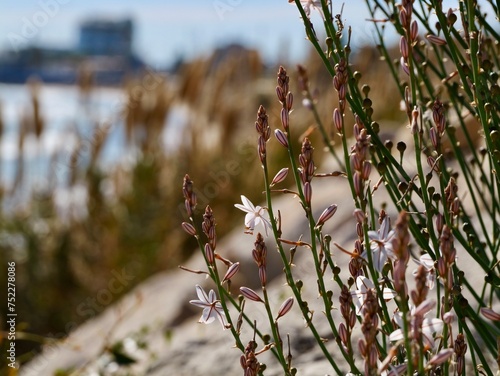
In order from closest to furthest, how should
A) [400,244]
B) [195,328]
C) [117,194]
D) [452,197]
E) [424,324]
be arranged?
[400,244] → [424,324] → [452,197] → [195,328] → [117,194]

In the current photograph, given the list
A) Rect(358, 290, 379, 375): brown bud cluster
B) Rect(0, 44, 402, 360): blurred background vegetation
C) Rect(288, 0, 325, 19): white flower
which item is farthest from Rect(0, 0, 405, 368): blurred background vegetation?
Rect(358, 290, 379, 375): brown bud cluster

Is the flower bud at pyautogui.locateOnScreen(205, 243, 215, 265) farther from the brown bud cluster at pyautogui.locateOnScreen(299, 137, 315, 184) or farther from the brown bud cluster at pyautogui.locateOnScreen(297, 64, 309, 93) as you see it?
the brown bud cluster at pyautogui.locateOnScreen(297, 64, 309, 93)

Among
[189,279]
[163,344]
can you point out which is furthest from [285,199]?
[163,344]

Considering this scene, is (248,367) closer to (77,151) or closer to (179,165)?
(77,151)

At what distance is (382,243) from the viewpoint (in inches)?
29.9

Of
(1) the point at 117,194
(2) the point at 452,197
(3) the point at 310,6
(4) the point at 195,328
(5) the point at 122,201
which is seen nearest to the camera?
(2) the point at 452,197

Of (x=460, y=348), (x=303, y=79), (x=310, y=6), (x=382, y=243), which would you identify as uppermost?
(x=303, y=79)

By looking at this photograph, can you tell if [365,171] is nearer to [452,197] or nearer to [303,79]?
[452,197]

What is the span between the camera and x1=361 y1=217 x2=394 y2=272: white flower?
0.75 metres

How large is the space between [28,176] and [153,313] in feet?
10.8

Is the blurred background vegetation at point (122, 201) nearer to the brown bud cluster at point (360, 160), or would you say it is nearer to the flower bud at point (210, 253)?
the flower bud at point (210, 253)

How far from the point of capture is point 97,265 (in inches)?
171

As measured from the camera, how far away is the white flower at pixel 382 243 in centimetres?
75

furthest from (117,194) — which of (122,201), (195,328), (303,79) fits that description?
(303,79)
